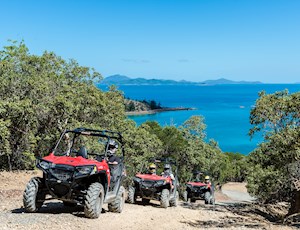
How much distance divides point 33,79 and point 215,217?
38.5 ft

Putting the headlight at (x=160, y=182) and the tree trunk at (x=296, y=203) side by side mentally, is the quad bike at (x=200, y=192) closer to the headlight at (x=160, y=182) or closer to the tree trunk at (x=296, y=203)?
the tree trunk at (x=296, y=203)

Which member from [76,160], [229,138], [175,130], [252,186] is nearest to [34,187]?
[76,160]

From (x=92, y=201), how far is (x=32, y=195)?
1.32 meters

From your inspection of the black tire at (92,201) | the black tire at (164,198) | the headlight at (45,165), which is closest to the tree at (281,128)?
the black tire at (164,198)

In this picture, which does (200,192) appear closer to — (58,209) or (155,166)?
(155,166)

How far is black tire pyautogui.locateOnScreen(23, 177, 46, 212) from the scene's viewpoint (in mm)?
8812

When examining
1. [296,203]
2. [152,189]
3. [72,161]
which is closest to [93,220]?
[72,161]

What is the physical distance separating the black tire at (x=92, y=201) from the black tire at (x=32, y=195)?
3.68ft

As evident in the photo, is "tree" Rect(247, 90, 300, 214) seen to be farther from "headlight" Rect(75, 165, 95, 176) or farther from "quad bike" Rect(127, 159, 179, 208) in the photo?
"headlight" Rect(75, 165, 95, 176)

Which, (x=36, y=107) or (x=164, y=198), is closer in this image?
(x=164, y=198)

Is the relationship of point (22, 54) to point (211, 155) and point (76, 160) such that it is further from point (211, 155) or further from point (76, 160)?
point (211, 155)

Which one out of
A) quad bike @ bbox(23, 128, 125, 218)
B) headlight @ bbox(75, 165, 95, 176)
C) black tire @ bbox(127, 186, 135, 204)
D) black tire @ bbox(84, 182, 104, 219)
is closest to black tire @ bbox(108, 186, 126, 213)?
quad bike @ bbox(23, 128, 125, 218)

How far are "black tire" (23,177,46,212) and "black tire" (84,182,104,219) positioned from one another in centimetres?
112

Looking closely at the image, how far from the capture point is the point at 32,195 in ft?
28.9
